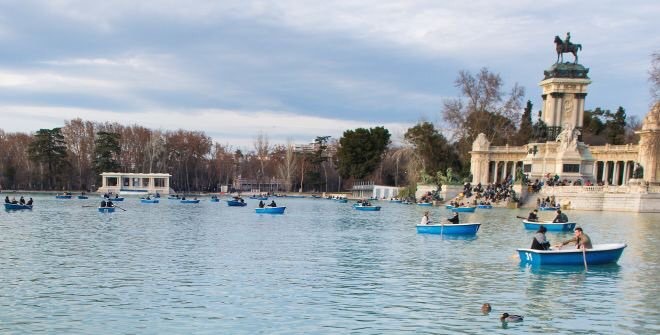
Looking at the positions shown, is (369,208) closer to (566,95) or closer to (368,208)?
(368,208)

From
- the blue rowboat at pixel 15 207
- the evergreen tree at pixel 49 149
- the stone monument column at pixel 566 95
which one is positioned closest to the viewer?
the blue rowboat at pixel 15 207

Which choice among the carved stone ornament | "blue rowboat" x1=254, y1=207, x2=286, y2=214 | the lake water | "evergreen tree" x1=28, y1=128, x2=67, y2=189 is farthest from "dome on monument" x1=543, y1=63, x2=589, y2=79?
"evergreen tree" x1=28, y1=128, x2=67, y2=189

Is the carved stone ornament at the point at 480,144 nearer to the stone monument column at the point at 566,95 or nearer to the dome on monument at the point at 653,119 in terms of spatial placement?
the stone monument column at the point at 566,95

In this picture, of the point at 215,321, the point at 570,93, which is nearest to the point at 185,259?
the point at 215,321

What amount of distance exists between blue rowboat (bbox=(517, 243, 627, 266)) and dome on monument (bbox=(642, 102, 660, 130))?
123 feet

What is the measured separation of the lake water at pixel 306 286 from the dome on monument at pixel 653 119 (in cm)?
2869

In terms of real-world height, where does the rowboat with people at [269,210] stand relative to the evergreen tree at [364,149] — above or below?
below

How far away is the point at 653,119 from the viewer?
6178 cm

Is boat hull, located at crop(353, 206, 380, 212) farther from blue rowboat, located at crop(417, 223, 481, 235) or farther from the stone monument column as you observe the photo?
blue rowboat, located at crop(417, 223, 481, 235)

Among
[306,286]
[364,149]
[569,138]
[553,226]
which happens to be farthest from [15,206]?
[364,149]

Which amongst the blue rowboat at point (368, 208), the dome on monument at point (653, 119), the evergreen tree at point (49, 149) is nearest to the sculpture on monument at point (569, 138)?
the dome on monument at point (653, 119)

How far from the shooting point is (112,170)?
362ft

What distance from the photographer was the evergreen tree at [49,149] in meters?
104

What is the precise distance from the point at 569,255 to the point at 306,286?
9138 millimetres
